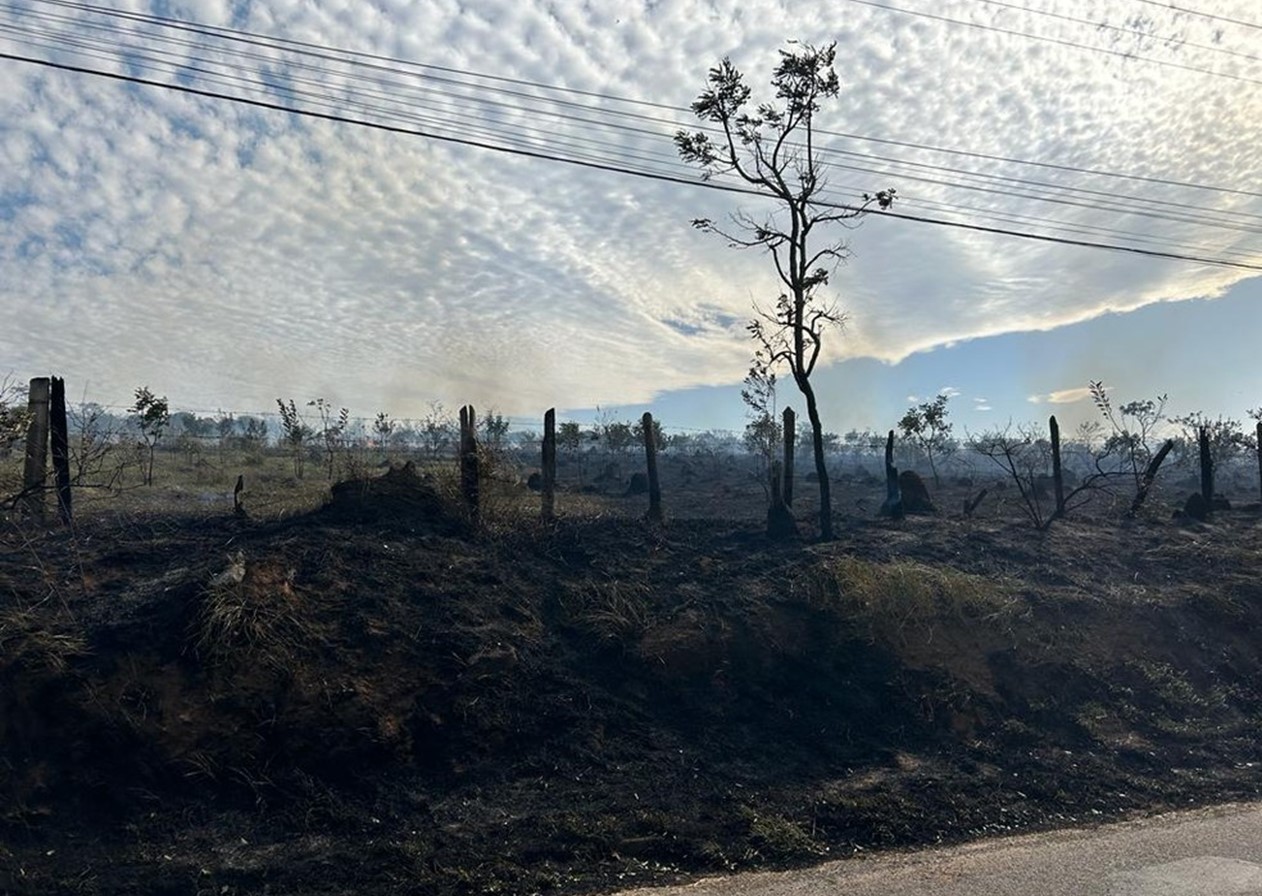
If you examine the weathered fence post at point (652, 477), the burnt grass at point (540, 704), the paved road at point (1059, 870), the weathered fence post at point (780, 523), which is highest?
the weathered fence post at point (652, 477)

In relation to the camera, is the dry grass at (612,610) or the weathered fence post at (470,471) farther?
the weathered fence post at (470,471)

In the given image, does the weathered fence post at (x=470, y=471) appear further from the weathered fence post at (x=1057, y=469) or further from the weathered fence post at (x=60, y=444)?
the weathered fence post at (x=1057, y=469)

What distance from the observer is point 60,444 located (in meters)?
7.91

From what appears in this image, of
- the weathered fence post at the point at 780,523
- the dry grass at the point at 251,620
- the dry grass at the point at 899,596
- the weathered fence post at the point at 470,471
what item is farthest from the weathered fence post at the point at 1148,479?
the dry grass at the point at 251,620

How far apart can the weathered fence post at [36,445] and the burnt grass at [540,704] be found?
0.29m

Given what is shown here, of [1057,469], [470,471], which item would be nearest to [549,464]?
[470,471]

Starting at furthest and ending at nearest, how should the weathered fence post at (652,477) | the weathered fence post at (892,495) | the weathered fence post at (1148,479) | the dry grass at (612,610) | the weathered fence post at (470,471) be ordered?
the weathered fence post at (1148,479) → the weathered fence post at (892,495) → the weathered fence post at (652,477) → the weathered fence post at (470,471) → the dry grass at (612,610)

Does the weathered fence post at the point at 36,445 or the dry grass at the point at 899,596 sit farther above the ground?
the weathered fence post at the point at 36,445

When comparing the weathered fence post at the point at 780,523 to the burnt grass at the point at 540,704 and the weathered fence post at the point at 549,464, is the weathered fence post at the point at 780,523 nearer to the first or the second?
the burnt grass at the point at 540,704

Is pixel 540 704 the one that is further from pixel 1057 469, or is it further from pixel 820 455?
pixel 1057 469

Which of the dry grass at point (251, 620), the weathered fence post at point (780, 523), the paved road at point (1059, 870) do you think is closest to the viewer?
the paved road at point (1059, 870)

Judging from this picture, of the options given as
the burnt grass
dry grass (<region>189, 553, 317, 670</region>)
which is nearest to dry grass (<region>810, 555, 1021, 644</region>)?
the burnt grass

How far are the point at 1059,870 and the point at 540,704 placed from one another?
3571 millimetres

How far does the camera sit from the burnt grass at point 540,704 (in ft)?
15.4
